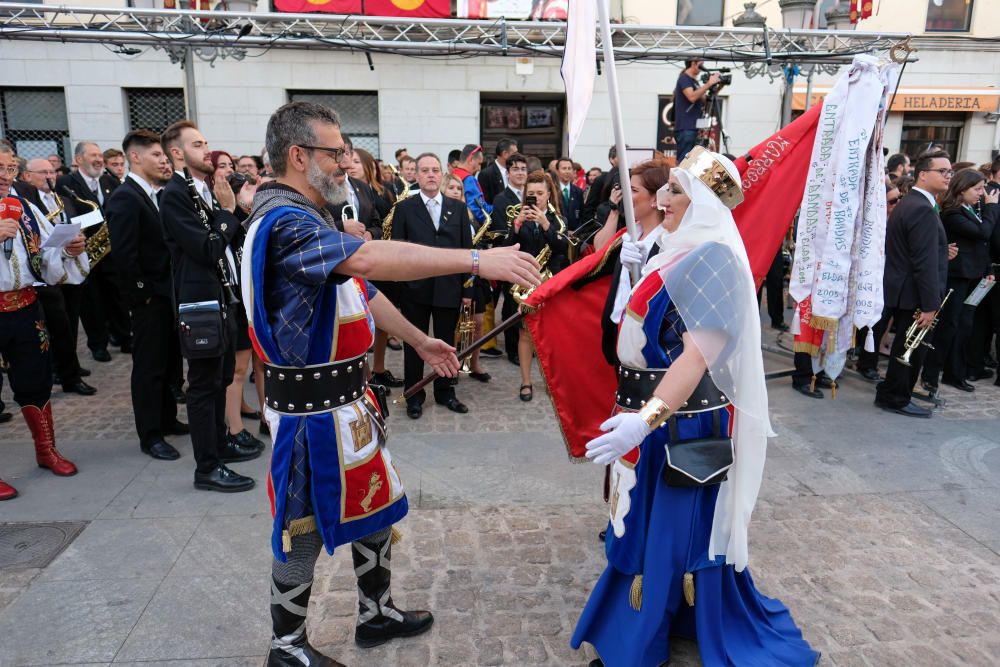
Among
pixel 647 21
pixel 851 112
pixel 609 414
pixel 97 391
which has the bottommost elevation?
pixel 97 391

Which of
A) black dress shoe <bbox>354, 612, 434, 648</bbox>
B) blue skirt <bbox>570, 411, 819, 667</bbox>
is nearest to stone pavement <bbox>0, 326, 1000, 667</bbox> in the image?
black dress shoe <bbox>354, 612, 434, 648</bbox>

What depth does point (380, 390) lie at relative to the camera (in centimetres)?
287

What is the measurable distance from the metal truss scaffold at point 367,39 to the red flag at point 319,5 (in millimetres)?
2211

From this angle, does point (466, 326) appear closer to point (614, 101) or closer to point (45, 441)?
point (45, 441)

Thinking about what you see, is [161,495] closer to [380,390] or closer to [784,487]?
[380,390]

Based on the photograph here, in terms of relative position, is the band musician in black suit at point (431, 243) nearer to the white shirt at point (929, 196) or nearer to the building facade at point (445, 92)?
the white shirt at point (929, 196)

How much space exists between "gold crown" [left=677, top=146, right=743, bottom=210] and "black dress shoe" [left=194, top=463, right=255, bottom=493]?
3.36 metres

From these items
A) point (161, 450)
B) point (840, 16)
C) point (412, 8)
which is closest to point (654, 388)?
point (161, 450)

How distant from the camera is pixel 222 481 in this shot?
4273mm

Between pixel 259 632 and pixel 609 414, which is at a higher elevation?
pixel 609 414

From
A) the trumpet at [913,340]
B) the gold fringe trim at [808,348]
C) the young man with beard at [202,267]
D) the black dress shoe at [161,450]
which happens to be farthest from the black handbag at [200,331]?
the trumpet at [913,340]

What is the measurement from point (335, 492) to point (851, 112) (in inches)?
146

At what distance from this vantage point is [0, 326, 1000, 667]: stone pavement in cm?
287

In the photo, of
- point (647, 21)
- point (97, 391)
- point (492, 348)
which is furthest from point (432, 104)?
point (97, 391)
